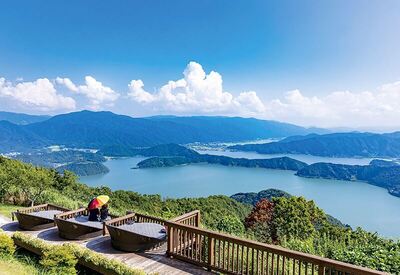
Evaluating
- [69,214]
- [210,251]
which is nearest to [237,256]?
[210,251]

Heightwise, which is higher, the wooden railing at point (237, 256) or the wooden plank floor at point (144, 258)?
the wooden railing at point (237, 256)

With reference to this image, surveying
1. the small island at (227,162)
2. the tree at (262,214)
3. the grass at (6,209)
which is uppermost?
the grass at (6,209)

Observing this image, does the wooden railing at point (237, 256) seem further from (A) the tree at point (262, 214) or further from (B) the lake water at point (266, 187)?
(B) the lake water at point (266, 187)

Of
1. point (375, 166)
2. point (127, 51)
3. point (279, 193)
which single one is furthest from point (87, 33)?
point (375, 166)

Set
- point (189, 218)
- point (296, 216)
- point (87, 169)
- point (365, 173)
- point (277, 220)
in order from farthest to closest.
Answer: point (87, 169), point (365, 173), point (296, 216), point (277, 220), point (189, 218)

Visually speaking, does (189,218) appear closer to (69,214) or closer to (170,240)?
(170,240)

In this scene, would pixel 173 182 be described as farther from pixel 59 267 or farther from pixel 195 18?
pixel 59 267

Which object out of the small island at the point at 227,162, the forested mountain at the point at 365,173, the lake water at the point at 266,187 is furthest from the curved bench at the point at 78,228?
the small island at the point at 227,162
